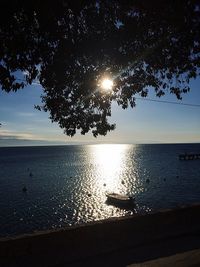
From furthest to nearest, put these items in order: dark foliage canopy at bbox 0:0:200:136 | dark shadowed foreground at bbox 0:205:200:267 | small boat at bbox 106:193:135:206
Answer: small boat at bbox 106:193:135:206 < dark shadowed foreground at bbox 0:205:200:267 < dark foliage canopy at bbox 0:0:200:136

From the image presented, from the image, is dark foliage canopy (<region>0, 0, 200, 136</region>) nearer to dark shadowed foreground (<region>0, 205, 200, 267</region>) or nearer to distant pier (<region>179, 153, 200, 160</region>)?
dark shadowed foreground (<region>0, 205, 200, 267</region>)

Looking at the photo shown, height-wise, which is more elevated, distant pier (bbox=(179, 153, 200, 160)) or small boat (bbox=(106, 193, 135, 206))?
distant pier (bbox=(179, 153, 200, 160))

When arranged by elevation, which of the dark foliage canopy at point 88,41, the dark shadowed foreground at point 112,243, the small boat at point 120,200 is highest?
the dark foliage canopy at point 88,41

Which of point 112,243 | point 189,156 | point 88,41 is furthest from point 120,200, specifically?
point 189,156

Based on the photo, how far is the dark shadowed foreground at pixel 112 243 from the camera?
11.4m

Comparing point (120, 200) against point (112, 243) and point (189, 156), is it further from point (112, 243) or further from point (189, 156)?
point (189, 156)

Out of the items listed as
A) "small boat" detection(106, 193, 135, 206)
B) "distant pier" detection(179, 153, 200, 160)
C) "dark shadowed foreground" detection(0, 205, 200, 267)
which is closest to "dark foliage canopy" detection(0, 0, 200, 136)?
"dark shadowed foreground" detection(0, 205, 200, 267)

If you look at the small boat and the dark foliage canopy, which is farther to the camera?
the small boat

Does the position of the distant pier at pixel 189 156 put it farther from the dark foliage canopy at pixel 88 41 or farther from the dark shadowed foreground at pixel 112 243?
the dark foliage canopy at pixel 88 41

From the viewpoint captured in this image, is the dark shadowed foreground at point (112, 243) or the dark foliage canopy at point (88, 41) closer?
the dark foliage canopy at point (88, 41)

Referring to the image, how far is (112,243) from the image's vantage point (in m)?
12.9

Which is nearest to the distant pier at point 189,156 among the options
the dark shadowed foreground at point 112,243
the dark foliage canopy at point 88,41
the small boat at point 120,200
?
the small boat at point 120,200

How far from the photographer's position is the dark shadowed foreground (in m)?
11.4

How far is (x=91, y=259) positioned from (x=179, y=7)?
883 centimetres
